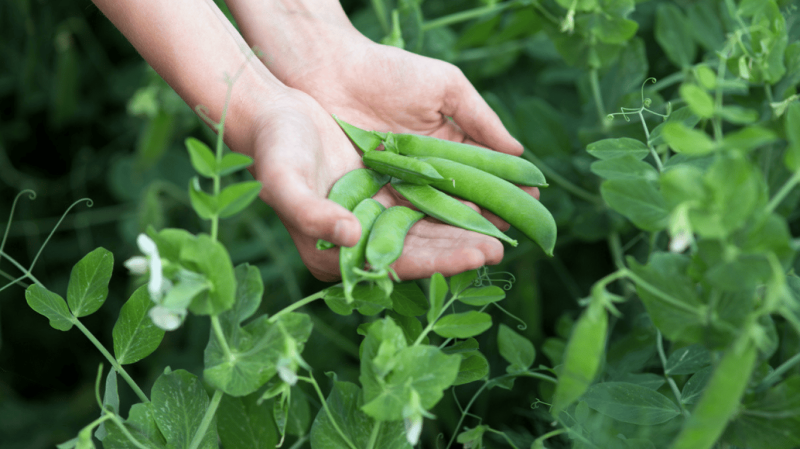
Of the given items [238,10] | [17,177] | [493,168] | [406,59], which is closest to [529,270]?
[493,168]

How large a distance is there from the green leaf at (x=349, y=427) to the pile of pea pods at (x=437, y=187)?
0.30 m

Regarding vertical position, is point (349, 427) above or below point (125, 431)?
below

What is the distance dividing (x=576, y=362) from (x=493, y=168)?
0.85 metres

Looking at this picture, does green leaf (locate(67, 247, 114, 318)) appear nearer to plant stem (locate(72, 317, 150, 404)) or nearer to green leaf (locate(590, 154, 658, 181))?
plant stem (locate(72, 317, 150, 404))

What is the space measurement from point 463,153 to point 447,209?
0.24 m

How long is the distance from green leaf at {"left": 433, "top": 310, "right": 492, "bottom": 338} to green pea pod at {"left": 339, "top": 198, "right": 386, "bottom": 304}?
0.56ft

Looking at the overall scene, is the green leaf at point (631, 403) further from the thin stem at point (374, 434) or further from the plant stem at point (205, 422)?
the plant stem at point (205, 422)

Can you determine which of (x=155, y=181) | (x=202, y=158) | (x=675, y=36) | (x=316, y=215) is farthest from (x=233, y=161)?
(x=155, y=181)

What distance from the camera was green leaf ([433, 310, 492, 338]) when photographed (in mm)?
1021

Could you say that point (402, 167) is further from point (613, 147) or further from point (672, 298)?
point (672, 298)

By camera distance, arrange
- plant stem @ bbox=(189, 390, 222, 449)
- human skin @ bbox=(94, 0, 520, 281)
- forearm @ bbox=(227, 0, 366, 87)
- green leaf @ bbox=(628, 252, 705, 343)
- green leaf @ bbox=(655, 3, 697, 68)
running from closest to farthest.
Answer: green leaf @ bbox=(628, 252, 705, 343), plant stem @ bbox=(189, 390, 222, 449), human skin @ bbox=(94, 0, 520, 281), forearm @ bbox=(227, 0, 366, 87), green leaf @ bbox=(655, 3, 697, 68)

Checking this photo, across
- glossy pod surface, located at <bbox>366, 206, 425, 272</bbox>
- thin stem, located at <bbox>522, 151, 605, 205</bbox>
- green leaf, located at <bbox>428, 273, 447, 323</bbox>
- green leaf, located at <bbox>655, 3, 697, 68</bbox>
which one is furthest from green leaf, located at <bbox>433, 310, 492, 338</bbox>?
green leaf, located at <bbox>655, 3, 697, 68</bbox>

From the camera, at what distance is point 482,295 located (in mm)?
1102

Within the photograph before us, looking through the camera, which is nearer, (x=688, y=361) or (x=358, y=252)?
(x=688, y=361)
